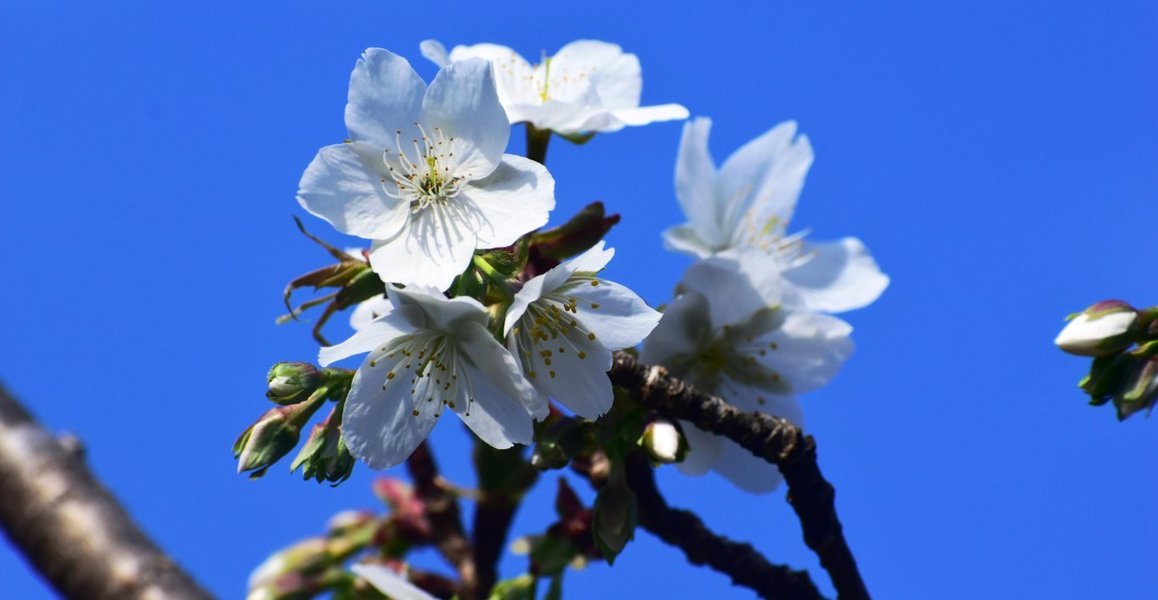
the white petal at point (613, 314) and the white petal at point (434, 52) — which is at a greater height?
the white petal at point (434, 52)

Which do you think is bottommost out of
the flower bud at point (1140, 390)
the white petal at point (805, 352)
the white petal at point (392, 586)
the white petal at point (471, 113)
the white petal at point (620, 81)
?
the white petal at point (392, 586)

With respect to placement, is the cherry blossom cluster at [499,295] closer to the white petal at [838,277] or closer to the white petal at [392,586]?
the white petal at [838,277]

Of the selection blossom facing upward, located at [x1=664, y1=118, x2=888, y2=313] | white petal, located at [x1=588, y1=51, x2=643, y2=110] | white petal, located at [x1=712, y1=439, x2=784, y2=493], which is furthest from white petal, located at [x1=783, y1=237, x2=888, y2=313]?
white petal, located at [x1=588, y1=51, x2=643, y2=110]

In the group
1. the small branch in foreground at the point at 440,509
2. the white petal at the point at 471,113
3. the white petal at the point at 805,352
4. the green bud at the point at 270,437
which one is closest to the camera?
the green bud at the point at 270,437

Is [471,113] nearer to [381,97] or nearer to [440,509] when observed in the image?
[381,97]

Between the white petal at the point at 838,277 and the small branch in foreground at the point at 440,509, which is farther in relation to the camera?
the small branch in foreground at the point at 440,509

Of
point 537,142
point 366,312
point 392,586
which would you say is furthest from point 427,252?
point 392,586

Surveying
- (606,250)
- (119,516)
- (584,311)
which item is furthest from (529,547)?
(119,516)

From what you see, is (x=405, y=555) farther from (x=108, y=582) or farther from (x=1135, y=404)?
(x=1135, y=404)

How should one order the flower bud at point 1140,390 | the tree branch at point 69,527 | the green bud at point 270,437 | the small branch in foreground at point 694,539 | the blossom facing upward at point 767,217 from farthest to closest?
the blossom facing upward at point 767,217
the small branch in foreground at point 694,539
the green bud at point 270,437
the flower bud at point 1140,390
the tree branch at point 69,527

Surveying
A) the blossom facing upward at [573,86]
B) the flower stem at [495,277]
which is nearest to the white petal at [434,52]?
the blossom facing upward at [573,86]
